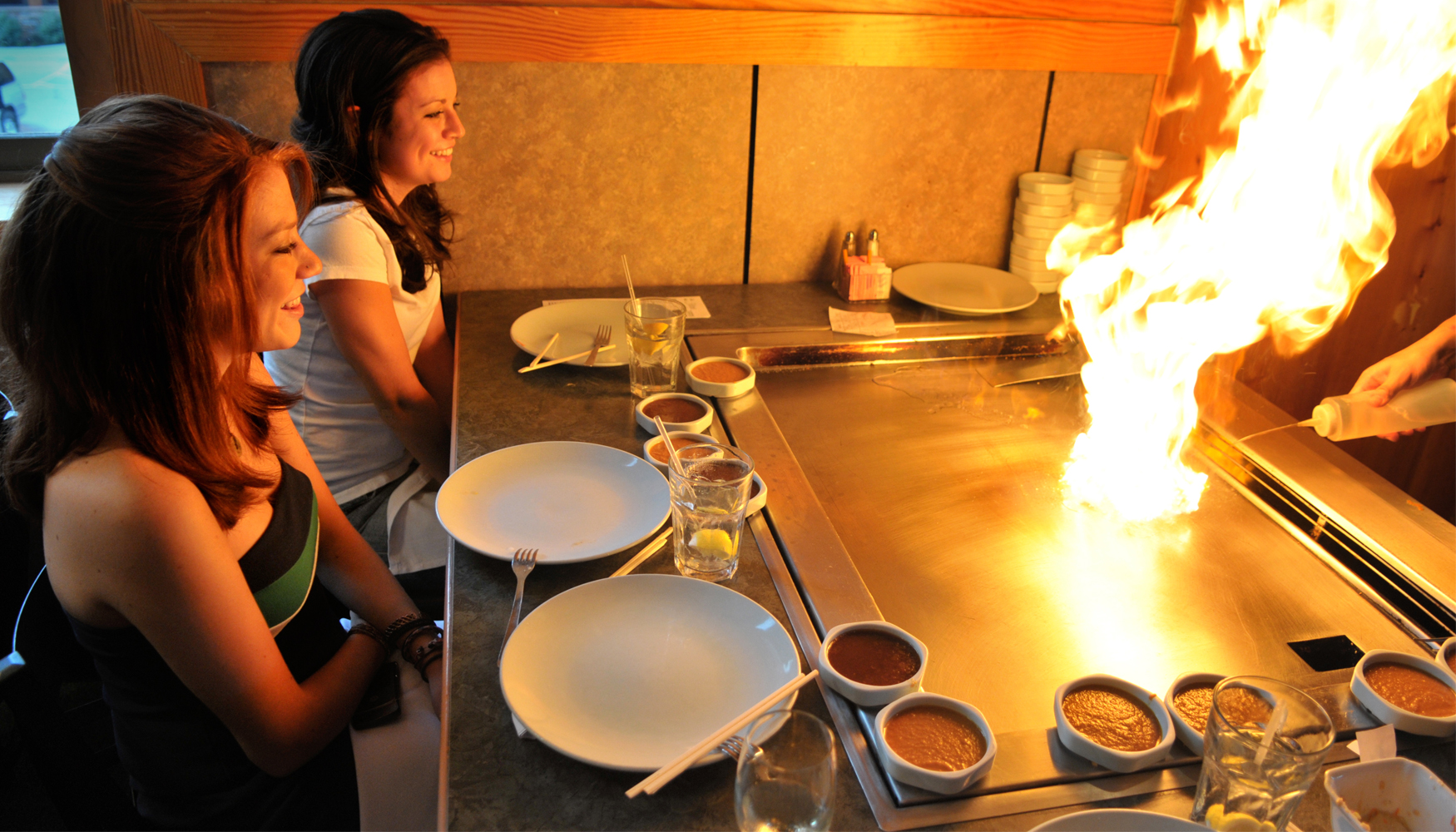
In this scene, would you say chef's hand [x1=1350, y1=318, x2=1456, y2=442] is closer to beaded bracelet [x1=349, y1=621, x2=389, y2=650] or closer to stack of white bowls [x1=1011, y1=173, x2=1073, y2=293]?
stack of white bowls [x1=1011, y1=173, x2=1073, y2=293]

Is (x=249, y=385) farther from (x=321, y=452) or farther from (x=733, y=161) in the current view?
(x=733, y=161)

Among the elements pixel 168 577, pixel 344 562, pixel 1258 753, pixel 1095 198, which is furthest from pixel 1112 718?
pixel 1095 198

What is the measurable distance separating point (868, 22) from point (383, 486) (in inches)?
63.9

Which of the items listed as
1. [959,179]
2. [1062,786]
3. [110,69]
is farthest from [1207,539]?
[110,69]

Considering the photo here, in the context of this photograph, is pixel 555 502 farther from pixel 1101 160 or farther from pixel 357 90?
pixel 1101 160

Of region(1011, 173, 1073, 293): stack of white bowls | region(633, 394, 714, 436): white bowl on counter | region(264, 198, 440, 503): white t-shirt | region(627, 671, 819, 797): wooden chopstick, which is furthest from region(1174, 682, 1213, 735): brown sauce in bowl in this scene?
region(1011, 173, 1073, 293): stack of white bowls

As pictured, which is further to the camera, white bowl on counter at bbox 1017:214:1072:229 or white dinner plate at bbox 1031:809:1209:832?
white bowl on counter at bbox 1017:214:1072:229

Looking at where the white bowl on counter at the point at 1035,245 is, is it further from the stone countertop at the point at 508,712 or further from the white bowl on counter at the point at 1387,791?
the white bowl on counter at the point at 1387,791

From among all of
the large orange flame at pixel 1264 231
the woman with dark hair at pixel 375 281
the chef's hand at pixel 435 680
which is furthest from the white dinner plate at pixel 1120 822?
the woman with dark hair at pixel 375 281

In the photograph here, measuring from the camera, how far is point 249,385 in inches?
52.6

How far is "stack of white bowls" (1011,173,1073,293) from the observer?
7.98ft

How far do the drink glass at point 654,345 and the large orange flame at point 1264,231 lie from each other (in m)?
0.75

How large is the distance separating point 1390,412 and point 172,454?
1755mm

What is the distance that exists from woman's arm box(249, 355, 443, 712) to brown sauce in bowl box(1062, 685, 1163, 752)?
3.36 feet
